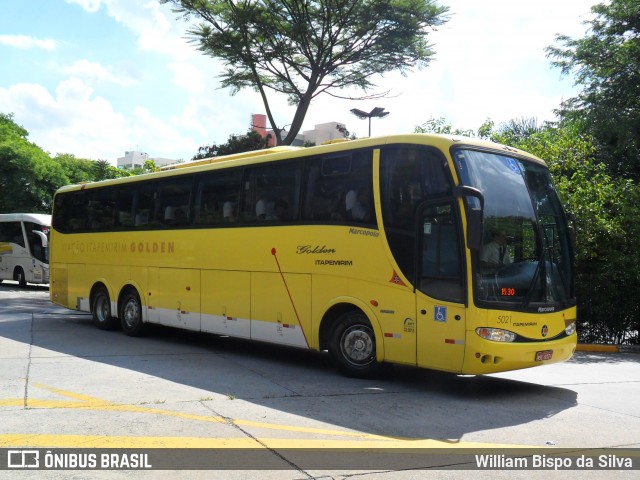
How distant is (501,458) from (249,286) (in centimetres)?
635

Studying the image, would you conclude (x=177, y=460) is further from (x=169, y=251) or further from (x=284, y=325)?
(x=169, y=251)

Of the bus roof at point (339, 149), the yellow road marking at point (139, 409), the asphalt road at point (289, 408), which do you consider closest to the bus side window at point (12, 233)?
the bus roof at point (339, 149)

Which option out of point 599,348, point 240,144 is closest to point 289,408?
point 599,348

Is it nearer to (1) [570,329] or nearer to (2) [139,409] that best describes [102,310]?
(2) [139,409]

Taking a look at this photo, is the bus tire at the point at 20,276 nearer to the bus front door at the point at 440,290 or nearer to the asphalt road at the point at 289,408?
the asphalt road at the point at 289,408

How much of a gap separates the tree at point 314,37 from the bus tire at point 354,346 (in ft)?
43.3

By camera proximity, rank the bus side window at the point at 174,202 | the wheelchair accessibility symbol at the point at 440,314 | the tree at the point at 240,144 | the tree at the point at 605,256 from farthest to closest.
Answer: the tree at the point at 240,144 → the tree at the point at 605,256 → the bus side window at the point at 174,202 → the wheelchair accessibility symbol at the point at 440,314

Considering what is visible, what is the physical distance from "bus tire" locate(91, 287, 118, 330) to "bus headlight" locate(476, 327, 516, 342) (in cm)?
992

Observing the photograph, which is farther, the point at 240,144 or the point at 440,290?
the point at 240,144

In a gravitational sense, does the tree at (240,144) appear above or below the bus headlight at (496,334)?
above

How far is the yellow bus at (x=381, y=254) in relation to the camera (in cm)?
843

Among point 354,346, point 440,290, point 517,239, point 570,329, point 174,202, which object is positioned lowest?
point 354,346

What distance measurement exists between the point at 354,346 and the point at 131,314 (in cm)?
684

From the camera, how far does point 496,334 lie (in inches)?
327
